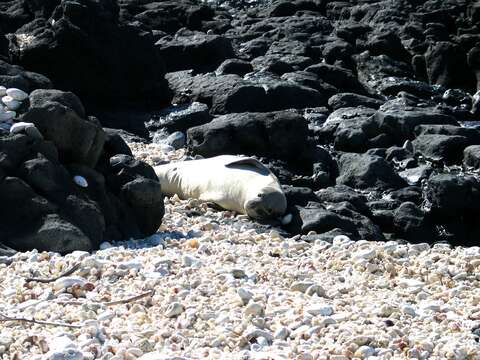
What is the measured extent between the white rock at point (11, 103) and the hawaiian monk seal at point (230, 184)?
10.5 feet

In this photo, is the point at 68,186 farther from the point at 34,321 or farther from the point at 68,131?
the point at 34,321

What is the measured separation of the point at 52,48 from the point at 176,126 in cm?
283

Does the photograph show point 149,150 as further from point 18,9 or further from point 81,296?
point 81,296

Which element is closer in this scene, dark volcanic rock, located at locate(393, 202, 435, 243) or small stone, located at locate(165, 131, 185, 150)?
dark volcanic rock, located at locate(393, 202, 435, 243)

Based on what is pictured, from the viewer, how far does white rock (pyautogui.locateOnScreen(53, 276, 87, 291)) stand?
638 cm

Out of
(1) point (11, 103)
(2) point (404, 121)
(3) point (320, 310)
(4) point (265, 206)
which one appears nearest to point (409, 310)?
(3) point (320, 310)

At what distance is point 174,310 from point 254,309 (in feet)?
1.66

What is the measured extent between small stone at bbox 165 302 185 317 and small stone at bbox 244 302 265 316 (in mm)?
415

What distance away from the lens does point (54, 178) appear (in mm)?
8711

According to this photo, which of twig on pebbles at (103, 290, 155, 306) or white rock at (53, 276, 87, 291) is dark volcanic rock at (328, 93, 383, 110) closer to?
white rock at (53, 276, 87, 291)

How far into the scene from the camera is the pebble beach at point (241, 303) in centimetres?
514

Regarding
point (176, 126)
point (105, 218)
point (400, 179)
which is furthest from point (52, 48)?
point (105, 218)

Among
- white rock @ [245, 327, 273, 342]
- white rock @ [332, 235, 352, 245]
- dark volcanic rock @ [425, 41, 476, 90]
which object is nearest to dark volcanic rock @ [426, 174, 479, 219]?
white rock @ [332, 235, 352, 245]

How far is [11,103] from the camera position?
9.13 metres
